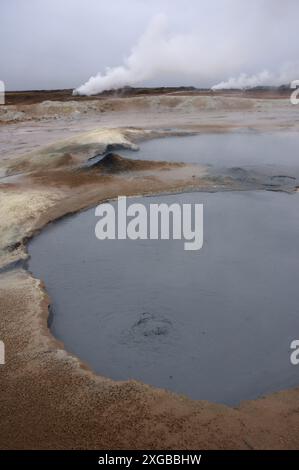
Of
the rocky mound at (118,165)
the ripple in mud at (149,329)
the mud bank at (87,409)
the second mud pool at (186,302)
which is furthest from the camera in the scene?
the rocky mound at (118,165)

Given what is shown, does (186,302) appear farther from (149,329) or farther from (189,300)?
(149,329)

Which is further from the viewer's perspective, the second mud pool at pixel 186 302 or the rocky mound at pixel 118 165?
the rocky mound at pixel 118 165

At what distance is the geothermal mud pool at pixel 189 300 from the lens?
383 centimetres

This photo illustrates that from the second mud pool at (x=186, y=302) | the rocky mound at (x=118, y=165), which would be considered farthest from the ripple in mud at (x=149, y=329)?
the rocky mound at (x=118, y=165)

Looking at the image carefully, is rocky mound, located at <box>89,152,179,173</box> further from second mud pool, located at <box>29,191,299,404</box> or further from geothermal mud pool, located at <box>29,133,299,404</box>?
second mud pool, located at <box>29,191,299,404</box>

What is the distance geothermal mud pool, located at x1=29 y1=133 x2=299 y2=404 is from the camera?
12.6 ft

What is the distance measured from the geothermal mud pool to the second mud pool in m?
0.01

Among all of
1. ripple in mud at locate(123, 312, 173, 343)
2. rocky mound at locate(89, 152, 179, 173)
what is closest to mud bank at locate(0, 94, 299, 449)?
ripple in mud at locate(123, 312, 173, 343)

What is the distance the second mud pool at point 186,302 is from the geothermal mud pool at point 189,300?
1cm

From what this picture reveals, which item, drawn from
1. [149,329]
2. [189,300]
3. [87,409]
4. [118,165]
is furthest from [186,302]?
[118,165]

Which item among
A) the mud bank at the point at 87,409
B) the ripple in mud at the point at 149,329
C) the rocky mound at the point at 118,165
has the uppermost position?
the rocky mound at the point at 118,165

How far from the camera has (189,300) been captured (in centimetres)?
493

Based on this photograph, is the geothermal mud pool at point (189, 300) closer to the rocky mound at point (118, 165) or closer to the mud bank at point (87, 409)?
the mud bank at point (87, 409)

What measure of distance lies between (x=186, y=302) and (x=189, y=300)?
0.06 meters
